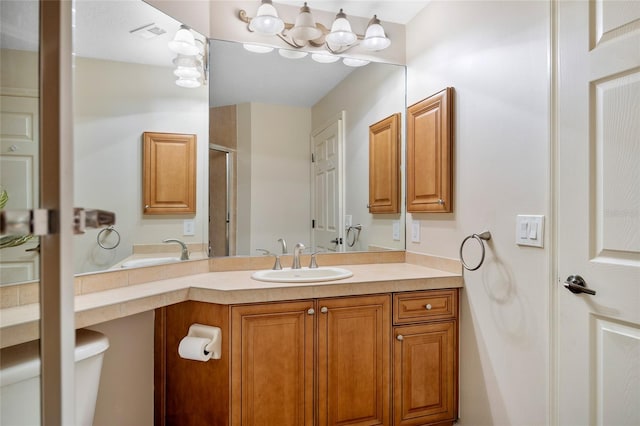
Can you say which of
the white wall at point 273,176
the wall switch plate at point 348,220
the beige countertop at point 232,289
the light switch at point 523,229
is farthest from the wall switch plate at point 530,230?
the white wall at point 273,176

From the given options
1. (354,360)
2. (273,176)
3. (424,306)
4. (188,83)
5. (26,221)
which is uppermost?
(188,83)

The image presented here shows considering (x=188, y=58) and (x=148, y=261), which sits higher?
(x=188, y=58)

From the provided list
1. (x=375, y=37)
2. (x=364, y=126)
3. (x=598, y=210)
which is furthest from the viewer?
(x=364, y=126)

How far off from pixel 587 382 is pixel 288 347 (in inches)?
43.8

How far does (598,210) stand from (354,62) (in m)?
1.61

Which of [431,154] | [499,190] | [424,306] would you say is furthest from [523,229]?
[431,154]

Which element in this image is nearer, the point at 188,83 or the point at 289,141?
the point at 188,83

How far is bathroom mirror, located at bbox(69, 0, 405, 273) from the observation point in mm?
1519

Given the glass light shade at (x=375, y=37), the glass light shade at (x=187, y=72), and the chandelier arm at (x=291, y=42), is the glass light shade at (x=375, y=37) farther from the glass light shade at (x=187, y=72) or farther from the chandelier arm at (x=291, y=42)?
the glass light shade at (x=187, y=72)

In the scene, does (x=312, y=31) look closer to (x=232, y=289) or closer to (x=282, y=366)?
(x=232, y=289)

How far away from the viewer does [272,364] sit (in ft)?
5.23

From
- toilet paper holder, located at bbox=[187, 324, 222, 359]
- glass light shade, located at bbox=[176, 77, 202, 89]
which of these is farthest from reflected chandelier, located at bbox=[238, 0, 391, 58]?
toilet paper holder, located at bbox=[187, 324, 222, 359]

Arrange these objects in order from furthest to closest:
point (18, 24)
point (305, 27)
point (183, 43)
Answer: point (305, 27) < point (183, 43) < point (18, 24)

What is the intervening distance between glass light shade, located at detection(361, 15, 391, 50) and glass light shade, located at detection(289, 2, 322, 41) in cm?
32
